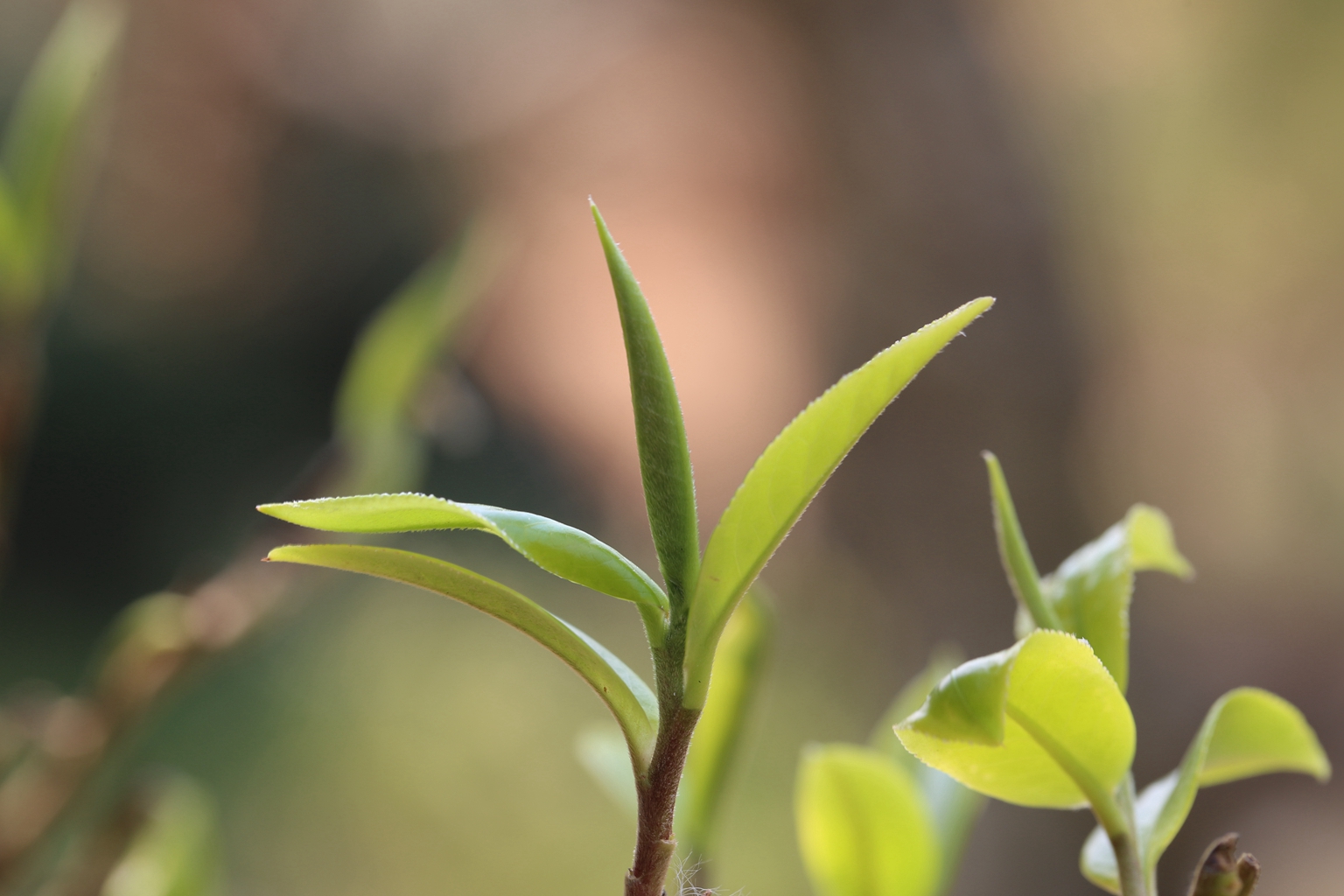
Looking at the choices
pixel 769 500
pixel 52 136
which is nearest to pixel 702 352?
pixel 52 136

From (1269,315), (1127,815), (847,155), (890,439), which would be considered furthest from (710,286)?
(1127,815)

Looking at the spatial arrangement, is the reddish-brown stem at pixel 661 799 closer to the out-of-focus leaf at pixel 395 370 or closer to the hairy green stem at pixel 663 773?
the hairy green stem at pixel 663 773

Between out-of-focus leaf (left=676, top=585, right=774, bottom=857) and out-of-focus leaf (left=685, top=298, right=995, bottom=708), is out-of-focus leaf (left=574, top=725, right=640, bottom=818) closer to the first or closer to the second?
out-of-focus leaf (left=676, top=585, right=774, bottom=857)

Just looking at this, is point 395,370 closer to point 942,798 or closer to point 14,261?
point 14,261

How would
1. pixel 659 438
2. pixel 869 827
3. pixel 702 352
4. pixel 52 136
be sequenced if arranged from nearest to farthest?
pixel 659 438
pixel 869 827
pixel 52 136
pixel 702 352

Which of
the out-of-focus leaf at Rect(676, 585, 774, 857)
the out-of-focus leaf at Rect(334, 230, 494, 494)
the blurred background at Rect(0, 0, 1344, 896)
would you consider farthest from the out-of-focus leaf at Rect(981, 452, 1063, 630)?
the blurred background at Rect(0, 0, 1344, 896)

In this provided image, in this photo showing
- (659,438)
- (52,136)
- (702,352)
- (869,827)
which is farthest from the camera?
(702,352)
